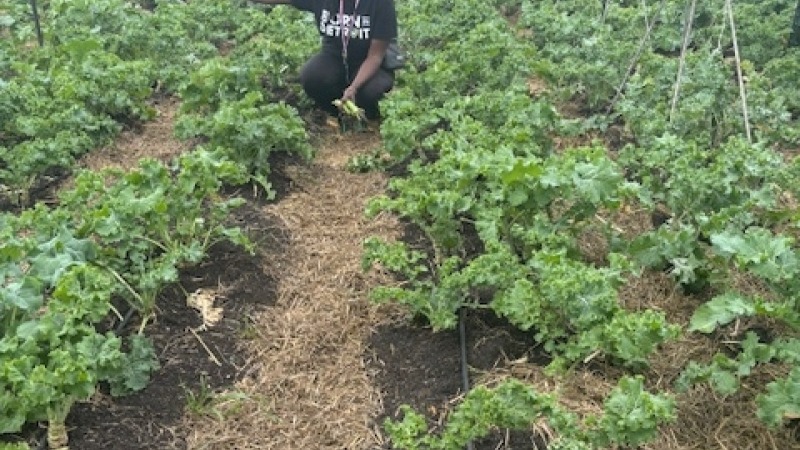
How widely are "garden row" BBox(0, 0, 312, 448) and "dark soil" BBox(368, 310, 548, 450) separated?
1.12 meters

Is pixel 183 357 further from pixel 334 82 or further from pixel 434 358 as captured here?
pixel 334 82

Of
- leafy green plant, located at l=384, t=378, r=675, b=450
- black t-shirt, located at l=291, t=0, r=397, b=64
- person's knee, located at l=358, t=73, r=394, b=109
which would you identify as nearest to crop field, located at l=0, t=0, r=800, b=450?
leafy green plant, located at l=384, t=378, r=675, b=450

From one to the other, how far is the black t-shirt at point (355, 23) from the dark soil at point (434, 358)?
3458mm

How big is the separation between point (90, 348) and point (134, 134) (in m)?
4.01

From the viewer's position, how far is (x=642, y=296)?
512cm

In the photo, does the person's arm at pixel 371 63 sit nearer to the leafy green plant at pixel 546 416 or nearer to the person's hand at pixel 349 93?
the person's hand at pixel 349 93

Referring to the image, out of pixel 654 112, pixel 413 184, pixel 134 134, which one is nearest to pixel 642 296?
pixel 413 184

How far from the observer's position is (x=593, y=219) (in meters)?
5.66

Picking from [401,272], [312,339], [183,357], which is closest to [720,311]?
[401,272]

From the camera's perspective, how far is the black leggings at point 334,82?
7.85 m

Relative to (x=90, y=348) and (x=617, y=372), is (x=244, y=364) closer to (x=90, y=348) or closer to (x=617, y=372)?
(x=90, y=348)

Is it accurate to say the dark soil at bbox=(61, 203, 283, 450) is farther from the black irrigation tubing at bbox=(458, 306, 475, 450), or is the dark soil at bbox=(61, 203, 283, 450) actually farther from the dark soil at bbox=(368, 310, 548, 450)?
the black irrigation tubing at bbox=(458, 306, 475, 450)

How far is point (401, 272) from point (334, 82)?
303cm

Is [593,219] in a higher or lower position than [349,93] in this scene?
higher
